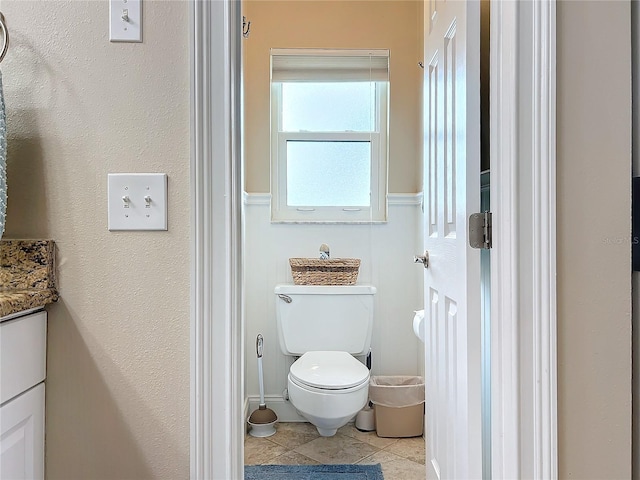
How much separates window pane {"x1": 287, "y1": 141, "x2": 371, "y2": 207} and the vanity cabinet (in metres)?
1.77

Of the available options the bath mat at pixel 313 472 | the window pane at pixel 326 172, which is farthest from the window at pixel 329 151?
the bath mat at pixel 313 472

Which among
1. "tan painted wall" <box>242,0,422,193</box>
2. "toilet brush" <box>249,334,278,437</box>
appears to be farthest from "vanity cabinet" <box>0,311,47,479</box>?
"tan painted wall" <box>242,0,422,193</box>

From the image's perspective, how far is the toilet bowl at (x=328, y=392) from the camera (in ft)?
6.07

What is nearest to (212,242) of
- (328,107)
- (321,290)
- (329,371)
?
(329,371)

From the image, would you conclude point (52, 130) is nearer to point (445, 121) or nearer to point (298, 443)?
point (445, 121)

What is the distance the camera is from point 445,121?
1278 mm

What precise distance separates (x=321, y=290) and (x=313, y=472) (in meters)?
0.83

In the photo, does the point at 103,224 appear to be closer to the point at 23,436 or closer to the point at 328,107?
the point at 23,436

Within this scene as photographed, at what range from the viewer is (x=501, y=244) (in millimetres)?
871

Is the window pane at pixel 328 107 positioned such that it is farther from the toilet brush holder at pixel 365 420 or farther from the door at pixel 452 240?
the toilet brush holder at pixel 365 420

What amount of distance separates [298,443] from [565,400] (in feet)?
5.20

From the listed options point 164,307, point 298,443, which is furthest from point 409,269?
point 164,307

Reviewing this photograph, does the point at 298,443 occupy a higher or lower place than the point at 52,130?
lower

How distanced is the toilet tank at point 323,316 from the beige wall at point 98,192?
4.56ft
